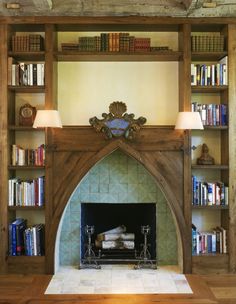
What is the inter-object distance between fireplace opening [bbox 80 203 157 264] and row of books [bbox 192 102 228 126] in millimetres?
1246

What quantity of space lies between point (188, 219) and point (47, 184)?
1689 mm

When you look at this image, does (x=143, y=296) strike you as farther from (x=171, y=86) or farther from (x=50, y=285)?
(x=171, y=86)

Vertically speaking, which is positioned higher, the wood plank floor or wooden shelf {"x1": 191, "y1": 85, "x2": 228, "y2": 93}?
wooden shelf {"x1": 191, "y1": 85, "x2": 228, "y2": 93}

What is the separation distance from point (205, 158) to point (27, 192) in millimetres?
2137

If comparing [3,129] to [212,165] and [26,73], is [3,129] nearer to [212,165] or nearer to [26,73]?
[26,73]

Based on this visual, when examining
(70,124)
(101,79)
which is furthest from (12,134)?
(101,79)

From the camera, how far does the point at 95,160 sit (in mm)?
4434

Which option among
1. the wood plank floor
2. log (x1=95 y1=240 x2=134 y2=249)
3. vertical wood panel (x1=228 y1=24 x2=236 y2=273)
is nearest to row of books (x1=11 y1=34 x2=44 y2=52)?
vertical wood panel (x1=228 y1=24 x2=236 y2=273)

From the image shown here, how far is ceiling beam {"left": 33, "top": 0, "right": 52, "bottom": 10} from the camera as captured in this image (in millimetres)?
4027

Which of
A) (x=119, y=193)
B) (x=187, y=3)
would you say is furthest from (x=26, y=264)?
(x=187, y=3)

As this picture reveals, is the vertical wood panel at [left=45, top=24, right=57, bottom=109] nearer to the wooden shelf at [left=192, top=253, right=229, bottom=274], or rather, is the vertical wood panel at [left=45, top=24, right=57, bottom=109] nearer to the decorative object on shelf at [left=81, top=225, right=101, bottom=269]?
the decorative object on shelf at [left=81, top=225, right=101, bottom=269]

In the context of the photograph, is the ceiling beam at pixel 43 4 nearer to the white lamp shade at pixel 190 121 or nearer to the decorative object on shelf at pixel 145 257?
the white lamp shade at pixel 190 121

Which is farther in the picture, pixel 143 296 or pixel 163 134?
pixel 163 134

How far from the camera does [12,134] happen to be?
464cm
